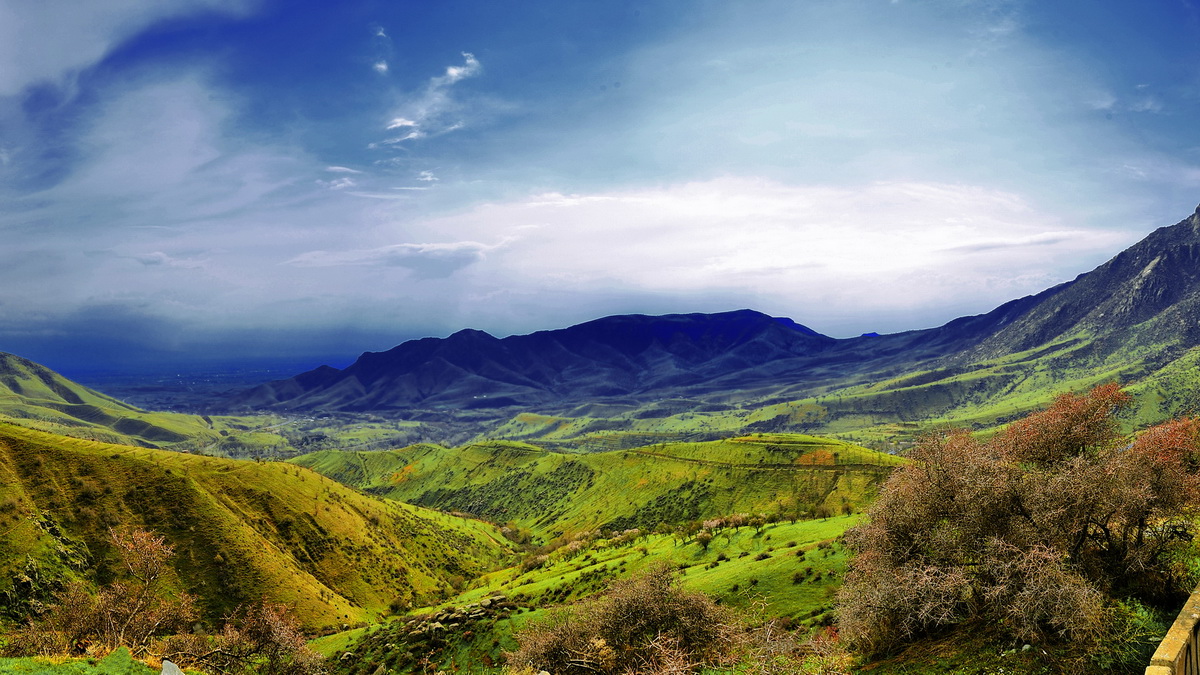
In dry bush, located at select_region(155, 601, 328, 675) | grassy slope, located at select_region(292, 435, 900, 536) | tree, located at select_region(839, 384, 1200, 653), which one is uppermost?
tree, located at select_region(839, 384, 1200, 653)

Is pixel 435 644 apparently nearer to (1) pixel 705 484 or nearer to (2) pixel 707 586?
(2) pixel 707 586

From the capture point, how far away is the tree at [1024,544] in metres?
14.9

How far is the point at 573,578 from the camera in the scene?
→ 57656 mm

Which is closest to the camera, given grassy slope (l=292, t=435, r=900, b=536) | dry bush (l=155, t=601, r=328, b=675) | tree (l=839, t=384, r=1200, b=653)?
tree (l=839, t=384, r=1200, b=653)

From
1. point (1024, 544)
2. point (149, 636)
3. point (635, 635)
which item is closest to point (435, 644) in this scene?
point (149, 636)

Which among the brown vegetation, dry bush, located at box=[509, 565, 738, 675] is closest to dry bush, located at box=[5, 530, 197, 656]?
the brown vegetation

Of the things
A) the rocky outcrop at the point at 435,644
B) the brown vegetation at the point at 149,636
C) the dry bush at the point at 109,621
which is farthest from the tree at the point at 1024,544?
the dry bush at the point at 109,621

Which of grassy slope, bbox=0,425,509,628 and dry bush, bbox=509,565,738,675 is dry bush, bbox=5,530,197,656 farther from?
grassy slope, bbox=0,425,509,628

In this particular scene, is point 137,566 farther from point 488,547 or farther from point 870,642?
point 488,547

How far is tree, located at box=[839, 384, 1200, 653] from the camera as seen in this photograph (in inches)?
588

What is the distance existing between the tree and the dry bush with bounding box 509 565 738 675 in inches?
187

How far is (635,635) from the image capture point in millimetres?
18812

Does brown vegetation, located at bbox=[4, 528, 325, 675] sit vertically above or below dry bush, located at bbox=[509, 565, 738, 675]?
below

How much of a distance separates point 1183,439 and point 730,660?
20269 millimetres
